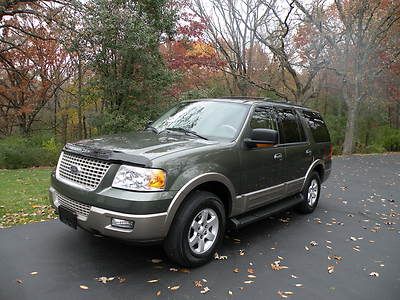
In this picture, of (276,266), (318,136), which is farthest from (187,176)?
(318,136)

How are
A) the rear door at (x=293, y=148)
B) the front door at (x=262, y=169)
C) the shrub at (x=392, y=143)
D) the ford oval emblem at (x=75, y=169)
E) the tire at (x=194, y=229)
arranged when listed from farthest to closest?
1. the shrub at (x=392, y=143)
2. the rear door at (x=293, y=148)
3. the front door at (x=262, y=169)
4. the ford oval emblem at (x=75, y=169)
5. the tire at (x=194, y=229)

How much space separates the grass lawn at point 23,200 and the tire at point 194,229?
9.48ft

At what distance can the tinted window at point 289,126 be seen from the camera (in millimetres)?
5511

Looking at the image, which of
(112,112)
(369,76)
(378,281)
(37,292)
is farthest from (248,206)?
(369,76)

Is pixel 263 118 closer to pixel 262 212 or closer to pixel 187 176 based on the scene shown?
pixel 262 212

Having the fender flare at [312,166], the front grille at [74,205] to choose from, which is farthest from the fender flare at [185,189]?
the fender flare at [312,166]

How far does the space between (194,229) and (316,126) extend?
371 centimetres

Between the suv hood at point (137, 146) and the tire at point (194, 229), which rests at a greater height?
the suv hood at point (137, 146)

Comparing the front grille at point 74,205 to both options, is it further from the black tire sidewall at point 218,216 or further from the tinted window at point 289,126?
the tinted window at point 289,126

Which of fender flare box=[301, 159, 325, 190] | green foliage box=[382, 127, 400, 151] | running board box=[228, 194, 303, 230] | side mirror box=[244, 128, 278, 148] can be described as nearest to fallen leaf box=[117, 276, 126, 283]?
running board box=[228, 194, 303, 230]

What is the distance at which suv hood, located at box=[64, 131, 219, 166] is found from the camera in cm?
362

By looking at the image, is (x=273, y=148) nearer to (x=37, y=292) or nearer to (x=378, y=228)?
(x=378, y=228)

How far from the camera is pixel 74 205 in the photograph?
3.83 meters

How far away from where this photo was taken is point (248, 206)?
4.69 m
